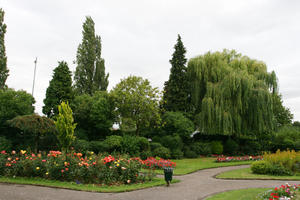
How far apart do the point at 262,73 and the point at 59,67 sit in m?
19.8

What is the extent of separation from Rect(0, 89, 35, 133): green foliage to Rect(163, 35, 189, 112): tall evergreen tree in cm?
1260

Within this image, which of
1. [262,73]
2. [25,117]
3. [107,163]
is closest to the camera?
[107,163]

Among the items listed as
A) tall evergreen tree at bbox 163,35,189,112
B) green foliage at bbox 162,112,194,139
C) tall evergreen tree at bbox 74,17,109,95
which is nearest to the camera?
green foliage at bbox 162,112,194,139

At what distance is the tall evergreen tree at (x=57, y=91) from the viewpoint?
19.5 m

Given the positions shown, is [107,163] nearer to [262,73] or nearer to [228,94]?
[228,94]

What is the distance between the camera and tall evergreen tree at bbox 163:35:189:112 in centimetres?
2500

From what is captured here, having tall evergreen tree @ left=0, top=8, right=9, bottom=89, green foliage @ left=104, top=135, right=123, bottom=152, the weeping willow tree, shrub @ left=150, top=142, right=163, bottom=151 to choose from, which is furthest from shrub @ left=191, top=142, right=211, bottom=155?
tall evergreen tree @ left=0, top=8, right=9, bottom=89

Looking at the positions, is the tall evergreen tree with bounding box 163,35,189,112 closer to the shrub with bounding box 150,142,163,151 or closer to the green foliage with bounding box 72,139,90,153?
the shrub with bounding box 150,142,163,151

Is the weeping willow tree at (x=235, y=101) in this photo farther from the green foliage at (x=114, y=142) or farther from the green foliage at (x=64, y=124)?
the green foliage at (x=64, y=124)

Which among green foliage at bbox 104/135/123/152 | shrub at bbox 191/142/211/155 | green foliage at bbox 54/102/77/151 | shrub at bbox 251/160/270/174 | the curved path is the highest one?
green foliage at bbox 54/102/77/151

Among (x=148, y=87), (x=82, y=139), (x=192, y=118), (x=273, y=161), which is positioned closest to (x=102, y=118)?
(x=82, y=139)

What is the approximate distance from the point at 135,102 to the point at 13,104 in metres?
9.58

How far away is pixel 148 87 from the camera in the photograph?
72.6ft

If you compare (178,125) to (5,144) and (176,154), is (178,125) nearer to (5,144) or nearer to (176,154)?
(176,154)
